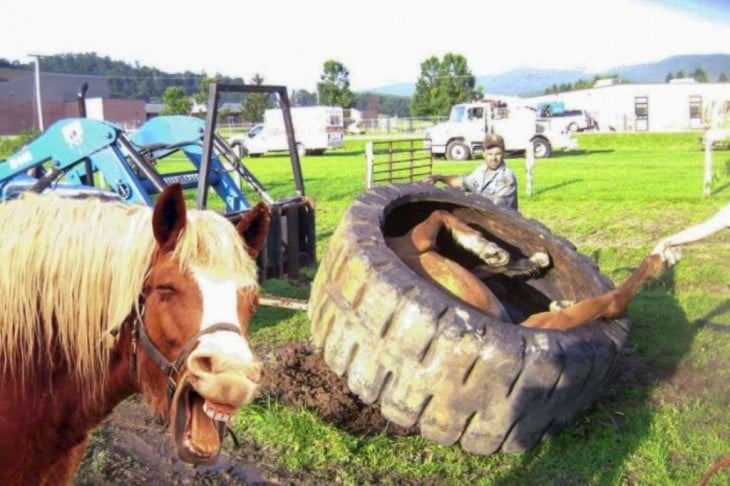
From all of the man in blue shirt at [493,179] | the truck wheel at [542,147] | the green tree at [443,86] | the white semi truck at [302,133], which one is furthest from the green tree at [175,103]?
the man in blue shirt at [493,179]

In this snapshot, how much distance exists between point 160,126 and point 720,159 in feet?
62.6

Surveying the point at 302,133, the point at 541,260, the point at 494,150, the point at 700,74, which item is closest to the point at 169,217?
the point at 700,74

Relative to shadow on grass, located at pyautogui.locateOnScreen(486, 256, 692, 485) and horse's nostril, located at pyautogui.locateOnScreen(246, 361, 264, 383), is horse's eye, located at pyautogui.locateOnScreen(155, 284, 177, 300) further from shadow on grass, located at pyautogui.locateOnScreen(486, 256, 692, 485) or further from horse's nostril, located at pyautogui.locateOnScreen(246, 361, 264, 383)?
shadow on grass, located at pyautogui.locateOnScreen(486, 256, 692, 485)

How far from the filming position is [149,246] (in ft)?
6.64

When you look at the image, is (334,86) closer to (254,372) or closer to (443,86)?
(443,86)

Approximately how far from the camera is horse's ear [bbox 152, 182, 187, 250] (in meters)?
1.90

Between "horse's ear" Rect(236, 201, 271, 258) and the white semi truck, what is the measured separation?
3406 centimetres

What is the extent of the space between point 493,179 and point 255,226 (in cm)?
485

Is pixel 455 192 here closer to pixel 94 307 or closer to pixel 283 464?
pixel 283 464

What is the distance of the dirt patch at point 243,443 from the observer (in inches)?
153

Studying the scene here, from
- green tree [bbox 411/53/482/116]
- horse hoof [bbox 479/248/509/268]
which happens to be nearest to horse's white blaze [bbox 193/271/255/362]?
horse hoof [bbox 479/248/509/268]

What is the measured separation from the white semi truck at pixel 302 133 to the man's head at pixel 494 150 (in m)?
29.9

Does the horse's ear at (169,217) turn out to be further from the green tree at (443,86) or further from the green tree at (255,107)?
the green tree at (443,86)

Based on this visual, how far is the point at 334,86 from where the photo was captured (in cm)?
6562
